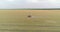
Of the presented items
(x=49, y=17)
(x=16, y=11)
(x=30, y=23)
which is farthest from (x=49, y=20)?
(x=16, y=11)

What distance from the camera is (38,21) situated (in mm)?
612

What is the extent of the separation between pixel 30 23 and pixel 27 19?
0.04 m

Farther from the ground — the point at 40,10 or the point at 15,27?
the point at 40,10

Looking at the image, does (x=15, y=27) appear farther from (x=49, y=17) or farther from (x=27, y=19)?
(x=49, y=17)

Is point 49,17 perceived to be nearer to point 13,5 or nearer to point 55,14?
point 55,14

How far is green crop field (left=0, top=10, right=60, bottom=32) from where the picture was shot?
60cm

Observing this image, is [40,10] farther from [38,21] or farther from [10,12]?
[10,12]

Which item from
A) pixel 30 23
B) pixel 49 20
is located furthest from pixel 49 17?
pixel 30 23

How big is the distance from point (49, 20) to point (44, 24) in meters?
0.05

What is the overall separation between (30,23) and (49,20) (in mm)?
138

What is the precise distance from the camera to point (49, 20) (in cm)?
61

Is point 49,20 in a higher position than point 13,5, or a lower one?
lower

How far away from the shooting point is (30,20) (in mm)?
610

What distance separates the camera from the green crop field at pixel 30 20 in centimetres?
60
